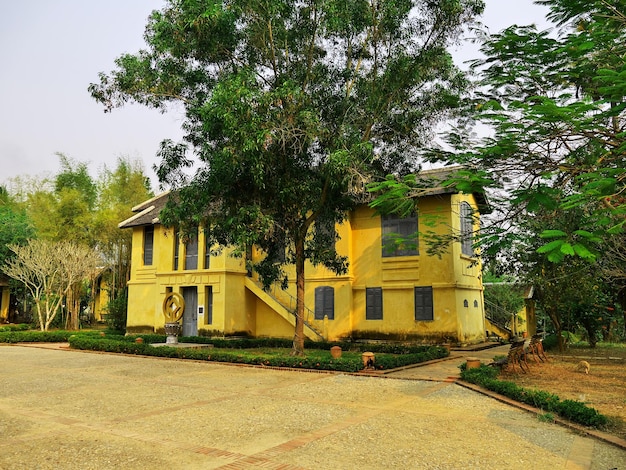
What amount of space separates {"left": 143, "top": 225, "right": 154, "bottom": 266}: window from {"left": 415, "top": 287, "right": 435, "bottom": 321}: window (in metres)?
13.7

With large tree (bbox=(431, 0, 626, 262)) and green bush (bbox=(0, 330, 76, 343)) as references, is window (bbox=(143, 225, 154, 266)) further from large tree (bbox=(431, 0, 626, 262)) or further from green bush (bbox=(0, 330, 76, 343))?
large tree (bbox=(431, 0, 626, 262))

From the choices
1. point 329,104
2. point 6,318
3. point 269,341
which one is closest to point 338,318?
point 269,341

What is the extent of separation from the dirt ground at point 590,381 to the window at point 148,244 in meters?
18.6

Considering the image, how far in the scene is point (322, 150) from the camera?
578 inches

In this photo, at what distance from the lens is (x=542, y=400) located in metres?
7.82

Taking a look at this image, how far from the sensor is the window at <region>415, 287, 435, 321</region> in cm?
1914

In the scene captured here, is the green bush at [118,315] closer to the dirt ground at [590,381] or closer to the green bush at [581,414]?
the dirt ground at [590,381]

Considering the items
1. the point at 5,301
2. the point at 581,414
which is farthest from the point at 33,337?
the point at 581,414

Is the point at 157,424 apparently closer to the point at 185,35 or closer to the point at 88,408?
the point at 88,408

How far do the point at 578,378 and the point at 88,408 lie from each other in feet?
33.7

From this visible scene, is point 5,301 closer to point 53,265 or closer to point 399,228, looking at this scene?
point 53,265

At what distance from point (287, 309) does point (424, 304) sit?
5717 millimetres

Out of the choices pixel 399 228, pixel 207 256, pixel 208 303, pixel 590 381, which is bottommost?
pixel 590 381

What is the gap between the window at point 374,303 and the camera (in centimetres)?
2017
